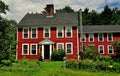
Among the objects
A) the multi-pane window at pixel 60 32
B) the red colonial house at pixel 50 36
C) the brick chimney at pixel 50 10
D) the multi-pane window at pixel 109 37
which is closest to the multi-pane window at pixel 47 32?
the red colonial house at pixel 50 36

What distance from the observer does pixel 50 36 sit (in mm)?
46969

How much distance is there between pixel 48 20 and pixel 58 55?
7.54m

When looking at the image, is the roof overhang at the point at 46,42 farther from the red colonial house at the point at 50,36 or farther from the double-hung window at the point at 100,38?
the double-hung window at the point at 100,38

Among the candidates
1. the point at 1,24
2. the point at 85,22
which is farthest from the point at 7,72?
the point at 85,22

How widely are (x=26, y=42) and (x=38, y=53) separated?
2853 millimetres

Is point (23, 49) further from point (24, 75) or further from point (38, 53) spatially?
point (24, 75)

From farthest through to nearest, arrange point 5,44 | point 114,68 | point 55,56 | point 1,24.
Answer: point 55,56
point 1,24
point 5,44
point 114,68

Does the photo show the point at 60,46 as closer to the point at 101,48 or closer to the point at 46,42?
the point at 46,42

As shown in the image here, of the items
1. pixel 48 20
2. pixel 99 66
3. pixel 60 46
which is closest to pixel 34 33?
pixel 48 20

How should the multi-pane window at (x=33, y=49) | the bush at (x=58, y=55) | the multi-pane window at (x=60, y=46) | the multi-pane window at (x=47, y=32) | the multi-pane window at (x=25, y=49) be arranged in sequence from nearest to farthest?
the bush at (x=58, y=55)
the multi-pane window at (x=60, y=46)
the multi-pane window at (x=33, y=49)
the multi-pane window at (x=47, y=32)
the multi-pane window at (x=25, y=49)

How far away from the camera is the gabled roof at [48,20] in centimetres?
4681

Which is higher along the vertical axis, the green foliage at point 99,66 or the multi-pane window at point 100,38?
the multi-pane window at point 100,38

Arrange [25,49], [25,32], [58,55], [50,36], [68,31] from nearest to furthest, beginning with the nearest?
1. [58,55]
2. [68,31]
3. [50,36]
4. [25,49]
5. [25,32]

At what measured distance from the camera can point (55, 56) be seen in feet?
144
